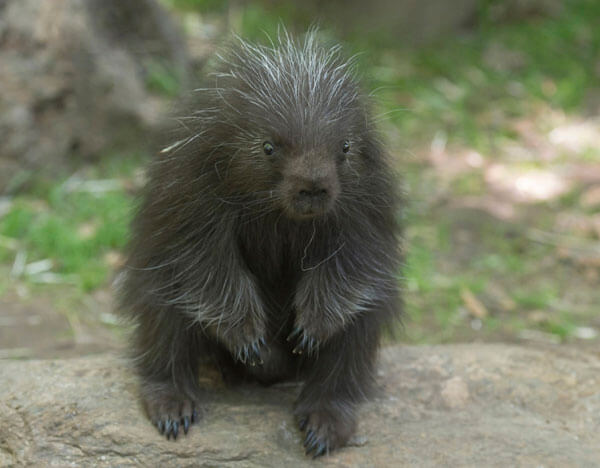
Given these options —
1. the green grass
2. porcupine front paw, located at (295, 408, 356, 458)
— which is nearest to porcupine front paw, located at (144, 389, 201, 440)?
porcupine front paw, located at (295, 408, 356, 458)

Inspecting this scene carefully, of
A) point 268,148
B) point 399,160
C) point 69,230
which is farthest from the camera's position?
point 69,230

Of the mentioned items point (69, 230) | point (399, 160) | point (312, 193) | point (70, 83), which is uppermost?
point (312, 193)

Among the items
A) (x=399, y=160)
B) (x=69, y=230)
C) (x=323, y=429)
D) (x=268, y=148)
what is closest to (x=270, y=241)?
(x=268, y=148)

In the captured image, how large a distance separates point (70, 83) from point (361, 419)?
378cm

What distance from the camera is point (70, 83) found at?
19.0ft

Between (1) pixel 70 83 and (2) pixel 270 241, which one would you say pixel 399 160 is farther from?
(1) pixel 70 83

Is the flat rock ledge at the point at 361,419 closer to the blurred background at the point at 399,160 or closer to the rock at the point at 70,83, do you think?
the blurred background at the point at 399,160

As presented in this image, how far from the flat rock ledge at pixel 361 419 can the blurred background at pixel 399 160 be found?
1005 millimetres

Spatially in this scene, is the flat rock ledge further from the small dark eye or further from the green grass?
the green grass

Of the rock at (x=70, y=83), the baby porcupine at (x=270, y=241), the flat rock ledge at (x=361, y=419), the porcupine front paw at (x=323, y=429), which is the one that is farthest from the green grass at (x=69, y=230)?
the porcupine front paw at (x=323, y=429)

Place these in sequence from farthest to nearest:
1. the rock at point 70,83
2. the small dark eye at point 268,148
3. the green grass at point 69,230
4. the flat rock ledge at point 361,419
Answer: the rock at point 70,83
the green grass at point 69,230
the flat rock ledge at point 361,419
the small dark eye at point 268,148

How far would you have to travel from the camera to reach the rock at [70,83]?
5539mm

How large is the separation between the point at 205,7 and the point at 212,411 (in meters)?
5.78

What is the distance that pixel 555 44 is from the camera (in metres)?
8.03
